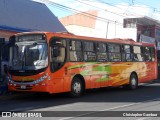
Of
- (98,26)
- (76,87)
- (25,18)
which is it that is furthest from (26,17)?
(98,26)

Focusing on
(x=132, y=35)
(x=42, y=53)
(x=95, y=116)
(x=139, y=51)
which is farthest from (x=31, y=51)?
(x=132, y=35)

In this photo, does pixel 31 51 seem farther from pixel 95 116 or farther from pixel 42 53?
pixel 95 116

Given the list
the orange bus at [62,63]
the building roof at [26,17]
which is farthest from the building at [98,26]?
the orange bus at [62,63]

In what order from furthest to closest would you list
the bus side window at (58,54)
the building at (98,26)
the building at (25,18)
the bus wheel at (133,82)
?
the building at (98,26) < the building at (25,18) < the bus wheel at (133,82) < the bus side window at (58,54)

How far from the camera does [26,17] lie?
998 inches

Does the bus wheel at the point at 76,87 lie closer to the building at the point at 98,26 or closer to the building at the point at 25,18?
the building at the point at 25,18

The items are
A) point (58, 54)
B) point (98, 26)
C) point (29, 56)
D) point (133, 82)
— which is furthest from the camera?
point (98, 26)

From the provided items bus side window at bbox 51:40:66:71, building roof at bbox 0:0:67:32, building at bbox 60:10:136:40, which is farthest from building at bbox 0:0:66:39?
building at bbox 60:10:136:40

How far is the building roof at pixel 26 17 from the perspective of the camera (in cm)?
2331

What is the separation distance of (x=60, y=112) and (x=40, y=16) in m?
15.9

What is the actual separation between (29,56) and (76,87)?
105 inches

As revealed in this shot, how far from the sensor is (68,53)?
1636cm

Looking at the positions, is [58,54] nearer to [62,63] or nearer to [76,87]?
[62,63]

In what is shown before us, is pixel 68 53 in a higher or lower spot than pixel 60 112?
higher
